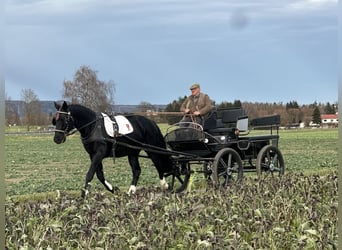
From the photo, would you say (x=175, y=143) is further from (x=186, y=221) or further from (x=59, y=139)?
(x=186, y=221)

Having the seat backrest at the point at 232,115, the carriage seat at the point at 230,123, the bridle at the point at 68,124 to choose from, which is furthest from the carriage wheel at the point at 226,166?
the bridle at the point at 68,124

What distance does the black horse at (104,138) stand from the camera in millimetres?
10336

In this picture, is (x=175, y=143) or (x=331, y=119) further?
(x=175, y=143)

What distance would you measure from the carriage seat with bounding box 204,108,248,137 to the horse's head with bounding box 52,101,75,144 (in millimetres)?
2736

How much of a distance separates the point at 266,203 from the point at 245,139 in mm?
4857

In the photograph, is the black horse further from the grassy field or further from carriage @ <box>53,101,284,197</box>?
the grassy field

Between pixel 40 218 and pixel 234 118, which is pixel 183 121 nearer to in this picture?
pixel 234 118

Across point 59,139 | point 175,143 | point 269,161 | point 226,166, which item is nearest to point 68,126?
point 59,139

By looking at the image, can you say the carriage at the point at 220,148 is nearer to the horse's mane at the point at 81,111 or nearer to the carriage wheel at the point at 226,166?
the carriage wheel at the point at 226,166

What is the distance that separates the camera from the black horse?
33.9 ft

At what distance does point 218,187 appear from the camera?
8977mm

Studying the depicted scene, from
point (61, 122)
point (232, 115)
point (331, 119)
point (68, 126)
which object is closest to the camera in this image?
point (61, 122)

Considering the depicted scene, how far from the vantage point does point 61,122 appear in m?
10.3

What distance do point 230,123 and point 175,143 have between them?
1261 millimetres
